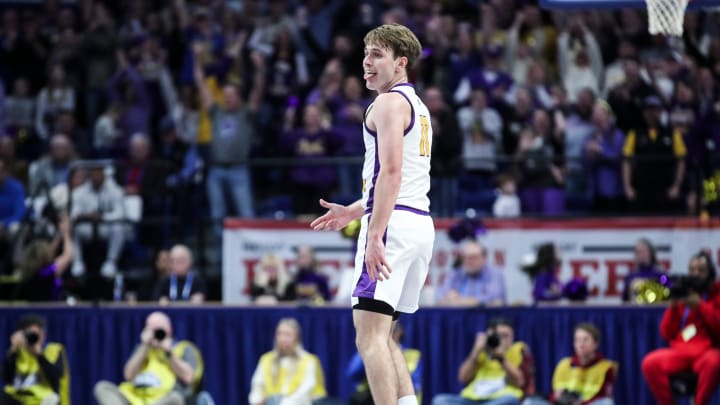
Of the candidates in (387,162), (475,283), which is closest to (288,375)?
(475,283)

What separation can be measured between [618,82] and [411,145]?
9.63 meters

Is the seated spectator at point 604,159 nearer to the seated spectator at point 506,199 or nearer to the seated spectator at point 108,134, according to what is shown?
the seated spectator at point 506,199

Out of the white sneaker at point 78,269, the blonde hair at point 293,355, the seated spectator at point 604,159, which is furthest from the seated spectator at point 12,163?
the seated spectator at point 604,159

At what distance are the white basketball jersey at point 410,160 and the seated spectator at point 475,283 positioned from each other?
603 centimetres

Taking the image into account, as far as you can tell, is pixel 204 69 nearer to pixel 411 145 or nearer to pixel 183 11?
pixel 183 11

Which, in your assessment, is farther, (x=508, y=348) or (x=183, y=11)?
(x=183, y=11)

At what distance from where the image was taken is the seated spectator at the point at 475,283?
13.2m

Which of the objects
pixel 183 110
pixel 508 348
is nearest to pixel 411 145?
pixel 508 348

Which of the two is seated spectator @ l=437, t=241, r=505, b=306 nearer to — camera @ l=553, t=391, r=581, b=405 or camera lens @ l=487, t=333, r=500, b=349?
camera lens @ l=487, t=333, r=500, b=349

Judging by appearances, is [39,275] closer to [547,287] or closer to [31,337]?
[31,337]

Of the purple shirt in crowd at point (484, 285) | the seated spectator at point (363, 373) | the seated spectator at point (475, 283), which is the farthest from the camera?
the purple shirt in crowd at point (484, 285)

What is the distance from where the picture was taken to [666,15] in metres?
9.39

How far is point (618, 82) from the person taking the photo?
1623 centimetres

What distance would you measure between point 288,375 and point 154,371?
1.31 m
